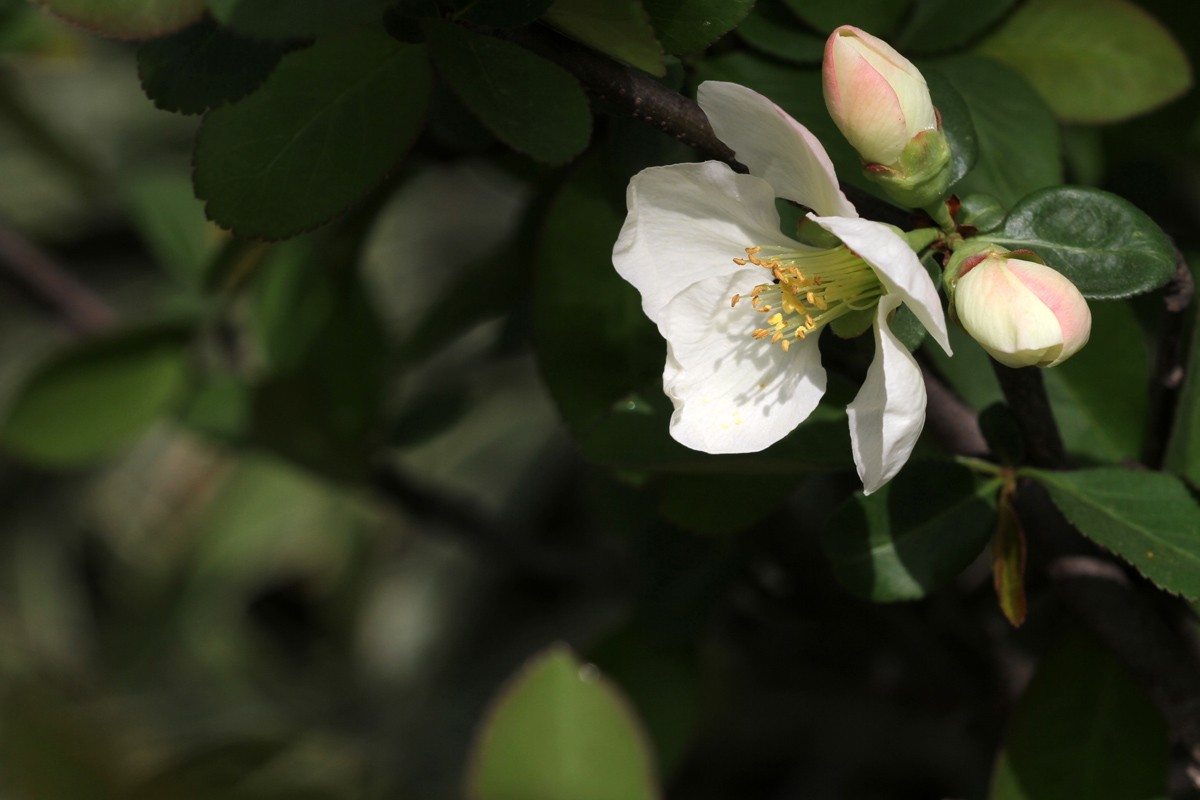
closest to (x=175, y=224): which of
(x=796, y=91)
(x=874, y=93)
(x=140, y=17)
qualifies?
(x=140, y=17)

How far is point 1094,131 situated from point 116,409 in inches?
33.1

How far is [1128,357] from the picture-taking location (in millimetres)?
623

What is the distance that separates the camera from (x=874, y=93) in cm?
42

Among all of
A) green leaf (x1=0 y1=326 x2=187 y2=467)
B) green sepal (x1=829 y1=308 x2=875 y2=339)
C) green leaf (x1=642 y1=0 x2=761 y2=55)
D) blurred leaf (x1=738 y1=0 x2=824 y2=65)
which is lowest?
green leaf (x1=0 y1=326 x2=187 y2=467)

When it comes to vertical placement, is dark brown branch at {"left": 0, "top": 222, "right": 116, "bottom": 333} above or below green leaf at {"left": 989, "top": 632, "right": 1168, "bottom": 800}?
below

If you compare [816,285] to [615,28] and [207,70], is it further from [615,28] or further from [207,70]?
[207,70]

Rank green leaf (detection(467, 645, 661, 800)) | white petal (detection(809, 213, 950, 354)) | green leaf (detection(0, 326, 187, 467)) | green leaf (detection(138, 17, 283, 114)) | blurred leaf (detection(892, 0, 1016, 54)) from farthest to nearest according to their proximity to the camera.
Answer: green leaf (detection(0, 326, 187, 467)) → green leaf (detection(467, 645, 661, 800)) → blurred leaf (detection(892, 0, 1016, 54)) → green leaf (detection(138, 17, 283, 114)) → white petal (detection(809, 213, 950, 354))

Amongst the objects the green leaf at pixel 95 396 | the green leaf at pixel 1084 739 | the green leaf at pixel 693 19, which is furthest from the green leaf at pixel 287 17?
the green leaf at pixel 95 396

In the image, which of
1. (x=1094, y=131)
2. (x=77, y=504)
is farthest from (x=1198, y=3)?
(x=77, y=504)

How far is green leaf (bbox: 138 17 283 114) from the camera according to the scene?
0.49m

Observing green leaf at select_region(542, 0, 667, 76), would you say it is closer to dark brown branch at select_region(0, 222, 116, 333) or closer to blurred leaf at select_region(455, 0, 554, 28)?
blurred leaf at select_region(455, 0, 554, 28)

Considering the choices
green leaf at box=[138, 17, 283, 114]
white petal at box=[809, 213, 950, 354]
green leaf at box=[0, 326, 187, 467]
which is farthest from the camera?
green leaf at box=[0, 326, 187, 467]

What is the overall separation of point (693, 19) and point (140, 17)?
0.25 m

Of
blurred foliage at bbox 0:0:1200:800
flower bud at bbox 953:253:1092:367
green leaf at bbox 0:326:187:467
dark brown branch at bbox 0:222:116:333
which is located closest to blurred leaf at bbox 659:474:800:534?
blurred foliage at bbox 0:0:1200:800
